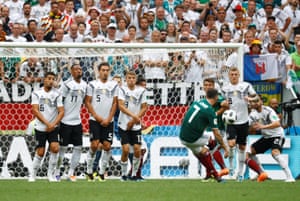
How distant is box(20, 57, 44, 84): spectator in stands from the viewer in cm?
1911

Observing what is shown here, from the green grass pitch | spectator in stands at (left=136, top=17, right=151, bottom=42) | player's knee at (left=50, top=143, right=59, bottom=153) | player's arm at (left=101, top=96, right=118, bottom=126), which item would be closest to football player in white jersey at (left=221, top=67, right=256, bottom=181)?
the green grass pitch

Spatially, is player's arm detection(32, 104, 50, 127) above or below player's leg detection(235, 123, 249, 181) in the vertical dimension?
above

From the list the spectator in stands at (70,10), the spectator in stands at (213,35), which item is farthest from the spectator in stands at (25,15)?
the spectator in stands at (213,35)

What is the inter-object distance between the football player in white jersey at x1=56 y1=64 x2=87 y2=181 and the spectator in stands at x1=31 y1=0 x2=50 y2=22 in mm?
4440

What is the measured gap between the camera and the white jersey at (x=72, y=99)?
1830 cm

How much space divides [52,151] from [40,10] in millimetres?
5555

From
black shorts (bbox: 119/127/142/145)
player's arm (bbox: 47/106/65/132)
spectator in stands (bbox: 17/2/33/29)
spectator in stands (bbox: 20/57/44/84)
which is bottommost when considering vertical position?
black shorts (bbox: 119/127/142/145)

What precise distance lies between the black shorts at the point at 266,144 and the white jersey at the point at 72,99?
3375mm

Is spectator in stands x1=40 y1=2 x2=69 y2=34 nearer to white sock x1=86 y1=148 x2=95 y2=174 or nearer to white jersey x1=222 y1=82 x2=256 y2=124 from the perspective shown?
white sock x1=86 y1=148 x2=95 y2=174

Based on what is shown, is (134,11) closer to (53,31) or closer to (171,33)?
(171,33)

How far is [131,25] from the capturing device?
72.5 ft

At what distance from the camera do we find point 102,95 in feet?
60.4

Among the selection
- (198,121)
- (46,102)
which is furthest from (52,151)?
(198,121)

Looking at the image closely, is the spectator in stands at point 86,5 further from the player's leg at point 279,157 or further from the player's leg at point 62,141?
the player's leg at point 279,157
